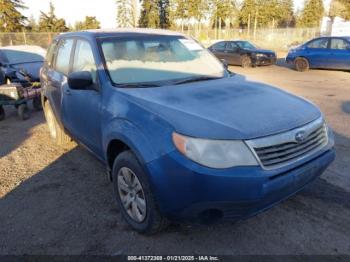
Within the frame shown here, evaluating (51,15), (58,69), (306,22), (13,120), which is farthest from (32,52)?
(306,22)

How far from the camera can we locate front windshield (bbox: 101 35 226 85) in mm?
3504

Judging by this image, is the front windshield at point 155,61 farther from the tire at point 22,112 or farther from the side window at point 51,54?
the tire at point 22,112

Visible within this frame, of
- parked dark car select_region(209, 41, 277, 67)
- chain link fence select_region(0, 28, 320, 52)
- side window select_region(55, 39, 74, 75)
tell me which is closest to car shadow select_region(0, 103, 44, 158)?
side window select_region(55, 39, 74, 75)

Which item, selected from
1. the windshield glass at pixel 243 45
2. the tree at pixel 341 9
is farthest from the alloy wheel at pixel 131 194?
the tree at pixel 341 9

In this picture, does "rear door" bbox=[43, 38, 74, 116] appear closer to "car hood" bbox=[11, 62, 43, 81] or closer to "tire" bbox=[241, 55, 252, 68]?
"car hood" bbox=[11, 62, 43, 81]

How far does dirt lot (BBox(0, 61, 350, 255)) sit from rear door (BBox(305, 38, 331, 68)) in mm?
10783

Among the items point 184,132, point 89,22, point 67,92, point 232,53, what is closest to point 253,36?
point 232,53

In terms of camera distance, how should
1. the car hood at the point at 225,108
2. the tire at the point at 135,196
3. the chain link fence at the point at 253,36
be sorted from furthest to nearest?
the chain link fence at the point at 253,36 → the tire at the point at 135,196 → the car hood at the point at 225,108

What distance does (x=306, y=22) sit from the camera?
211 ft

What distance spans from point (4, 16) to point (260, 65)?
42.0m

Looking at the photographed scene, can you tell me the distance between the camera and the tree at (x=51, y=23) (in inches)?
2184

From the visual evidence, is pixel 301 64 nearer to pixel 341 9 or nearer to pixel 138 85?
pixel 138 85

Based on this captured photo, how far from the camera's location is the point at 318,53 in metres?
14.8

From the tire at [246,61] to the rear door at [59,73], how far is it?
537 inches
